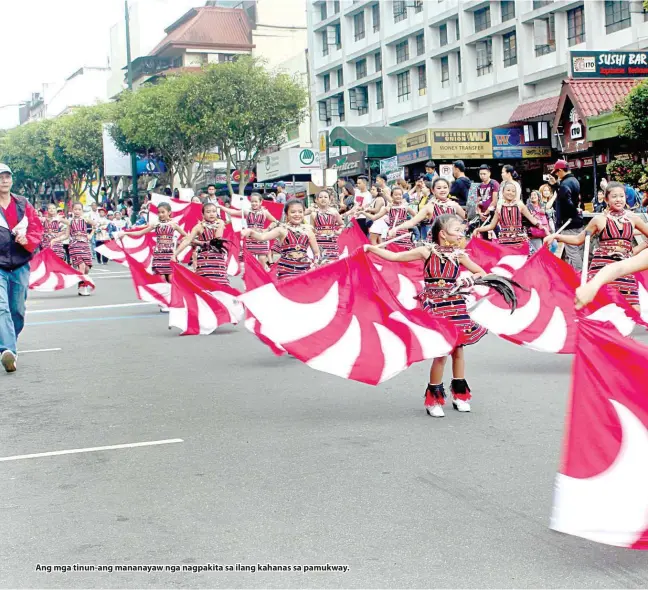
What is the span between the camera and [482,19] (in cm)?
4675

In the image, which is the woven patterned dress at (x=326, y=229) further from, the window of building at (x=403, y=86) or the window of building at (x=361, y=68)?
the window of building at (x=361, y=68)

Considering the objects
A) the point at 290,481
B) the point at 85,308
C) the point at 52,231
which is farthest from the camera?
the point at 52,231

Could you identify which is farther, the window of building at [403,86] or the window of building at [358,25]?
the window of building at [358,25]

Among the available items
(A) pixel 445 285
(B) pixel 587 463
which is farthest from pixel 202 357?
(B) pixel 587 463

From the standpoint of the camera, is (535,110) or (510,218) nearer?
(510,218)

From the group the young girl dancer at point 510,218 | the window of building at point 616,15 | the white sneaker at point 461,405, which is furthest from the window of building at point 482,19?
the white sneaker at point 461,405

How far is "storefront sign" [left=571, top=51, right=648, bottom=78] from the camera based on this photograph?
27.3 metres

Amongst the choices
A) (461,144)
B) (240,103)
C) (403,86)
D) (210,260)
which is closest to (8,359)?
(210,260)

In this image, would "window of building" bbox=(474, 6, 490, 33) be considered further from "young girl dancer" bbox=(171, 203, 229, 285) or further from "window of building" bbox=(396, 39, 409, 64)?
"young girl dancer" bbox=(171, 203, 229, 285)

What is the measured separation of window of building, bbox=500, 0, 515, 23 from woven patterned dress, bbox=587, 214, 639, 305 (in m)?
36.3

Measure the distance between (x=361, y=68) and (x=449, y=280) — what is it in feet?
173

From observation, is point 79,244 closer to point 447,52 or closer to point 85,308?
point 85,308

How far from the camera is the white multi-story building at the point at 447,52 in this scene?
40.0 meters

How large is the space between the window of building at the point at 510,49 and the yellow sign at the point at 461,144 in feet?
35.7
